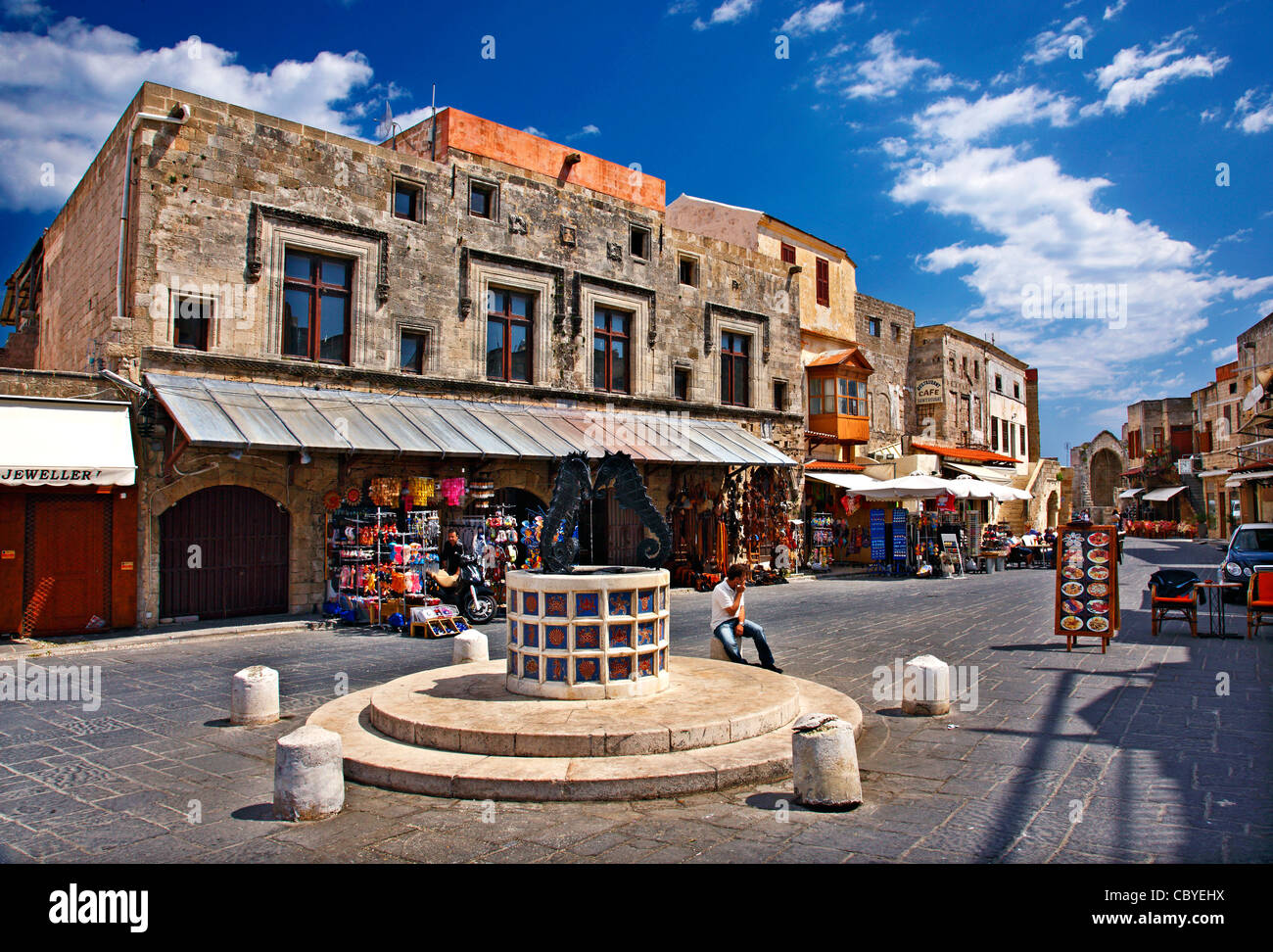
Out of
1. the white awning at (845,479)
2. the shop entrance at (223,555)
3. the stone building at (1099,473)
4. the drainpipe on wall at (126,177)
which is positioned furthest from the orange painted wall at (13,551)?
the stone building at (1099,473)

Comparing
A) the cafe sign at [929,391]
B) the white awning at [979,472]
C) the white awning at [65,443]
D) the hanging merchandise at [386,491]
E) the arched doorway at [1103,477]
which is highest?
the cafe sign at [929,391]

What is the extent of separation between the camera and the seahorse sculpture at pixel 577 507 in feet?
24.7

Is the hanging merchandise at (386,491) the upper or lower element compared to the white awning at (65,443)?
lower

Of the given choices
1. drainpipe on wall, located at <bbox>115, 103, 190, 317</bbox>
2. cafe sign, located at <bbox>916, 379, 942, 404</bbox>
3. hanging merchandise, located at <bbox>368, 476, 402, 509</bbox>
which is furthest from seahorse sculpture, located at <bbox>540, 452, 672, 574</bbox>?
cafe sign, located at <bbox>916, 379, 942, 404</bbox>

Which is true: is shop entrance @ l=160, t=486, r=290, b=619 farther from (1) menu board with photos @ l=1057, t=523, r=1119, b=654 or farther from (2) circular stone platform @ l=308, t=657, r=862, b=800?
(1) menu board with photos @ l=1057, t=523, r=1119, b=654

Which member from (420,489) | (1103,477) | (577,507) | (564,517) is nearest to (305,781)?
(564,517)

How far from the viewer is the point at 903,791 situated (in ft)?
17.5

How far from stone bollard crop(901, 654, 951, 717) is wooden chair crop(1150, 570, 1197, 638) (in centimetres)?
670

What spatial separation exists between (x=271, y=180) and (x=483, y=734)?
12876mm

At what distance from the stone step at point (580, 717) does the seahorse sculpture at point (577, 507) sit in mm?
1269

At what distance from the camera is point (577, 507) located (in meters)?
7.93

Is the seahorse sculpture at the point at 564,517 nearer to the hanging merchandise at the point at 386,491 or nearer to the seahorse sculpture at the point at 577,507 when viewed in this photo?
the seahorse sculpture at the point at 577,507
